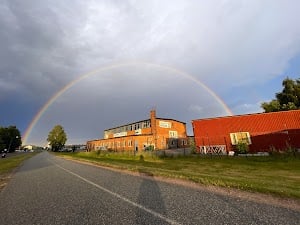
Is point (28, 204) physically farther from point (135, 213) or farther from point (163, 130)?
point (163, 130)

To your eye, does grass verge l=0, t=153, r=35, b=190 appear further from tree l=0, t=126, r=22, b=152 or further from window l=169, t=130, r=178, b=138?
tree l=0, t=126, r=22, b=152

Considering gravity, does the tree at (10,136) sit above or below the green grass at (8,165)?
above

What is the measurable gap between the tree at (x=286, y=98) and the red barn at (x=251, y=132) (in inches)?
696

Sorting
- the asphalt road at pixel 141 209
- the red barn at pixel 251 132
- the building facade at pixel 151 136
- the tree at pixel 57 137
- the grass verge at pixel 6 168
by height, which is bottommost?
the asphalt road at pixel 141 209

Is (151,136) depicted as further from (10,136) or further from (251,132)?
(10,136)

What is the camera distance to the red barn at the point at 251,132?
92.4ft

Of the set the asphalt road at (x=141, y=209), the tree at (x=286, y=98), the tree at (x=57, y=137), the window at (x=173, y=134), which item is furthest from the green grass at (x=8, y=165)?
the tree at (x=57, y=137)

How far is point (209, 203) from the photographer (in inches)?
273

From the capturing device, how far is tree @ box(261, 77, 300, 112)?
4547 centimetres

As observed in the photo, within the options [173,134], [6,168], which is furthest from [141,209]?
[173,134]

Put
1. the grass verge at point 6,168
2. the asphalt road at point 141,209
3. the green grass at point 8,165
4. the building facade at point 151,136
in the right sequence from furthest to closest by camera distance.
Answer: the building facade at point 151,136 → the green grass at point 8,165 → the grass verge at point 6,168 → the asphalt road at point 141,209

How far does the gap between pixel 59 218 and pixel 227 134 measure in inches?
1193

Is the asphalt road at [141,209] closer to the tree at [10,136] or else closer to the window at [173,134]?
the window at [173,134]

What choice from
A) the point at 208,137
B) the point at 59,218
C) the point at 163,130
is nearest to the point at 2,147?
the point at 163,130
